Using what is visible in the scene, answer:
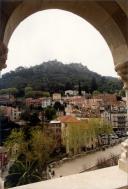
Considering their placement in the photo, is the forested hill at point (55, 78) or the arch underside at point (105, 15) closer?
the arch underside at point (105, 15)

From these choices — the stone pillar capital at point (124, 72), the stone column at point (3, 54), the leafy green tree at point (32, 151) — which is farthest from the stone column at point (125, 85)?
the leafy green tree at point (32, 151)

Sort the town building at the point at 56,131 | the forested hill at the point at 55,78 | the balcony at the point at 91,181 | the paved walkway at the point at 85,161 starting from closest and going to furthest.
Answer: the balcony at the point at 91,181, the forested hill at the point at 55,78, the town building at the point at 56,131, the paved walkway at the point at 85,161

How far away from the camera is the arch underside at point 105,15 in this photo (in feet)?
7.94

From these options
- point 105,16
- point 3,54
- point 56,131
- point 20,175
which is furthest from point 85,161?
point 3,54

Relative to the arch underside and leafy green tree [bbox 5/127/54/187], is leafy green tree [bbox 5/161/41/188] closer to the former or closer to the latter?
leafy green tree [bbox 5/127/54/187]

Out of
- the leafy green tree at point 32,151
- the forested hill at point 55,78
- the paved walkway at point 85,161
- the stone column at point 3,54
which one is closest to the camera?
the stone column at point 3,54

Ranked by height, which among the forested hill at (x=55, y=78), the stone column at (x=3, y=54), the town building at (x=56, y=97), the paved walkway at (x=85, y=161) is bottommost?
the paved walkway at (x=85, y=161)

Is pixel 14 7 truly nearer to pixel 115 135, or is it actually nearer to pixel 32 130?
pixel 32 130

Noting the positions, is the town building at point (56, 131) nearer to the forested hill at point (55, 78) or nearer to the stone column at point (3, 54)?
the forested hill at point (55, 78)

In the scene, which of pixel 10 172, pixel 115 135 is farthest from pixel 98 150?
pixel 10 172

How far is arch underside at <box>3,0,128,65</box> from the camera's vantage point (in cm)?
242

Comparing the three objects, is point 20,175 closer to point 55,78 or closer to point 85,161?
point 55,78

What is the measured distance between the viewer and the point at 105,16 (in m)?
2.67

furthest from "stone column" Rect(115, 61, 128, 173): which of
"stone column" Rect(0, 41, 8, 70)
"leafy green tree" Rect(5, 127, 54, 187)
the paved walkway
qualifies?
the paved walkway
